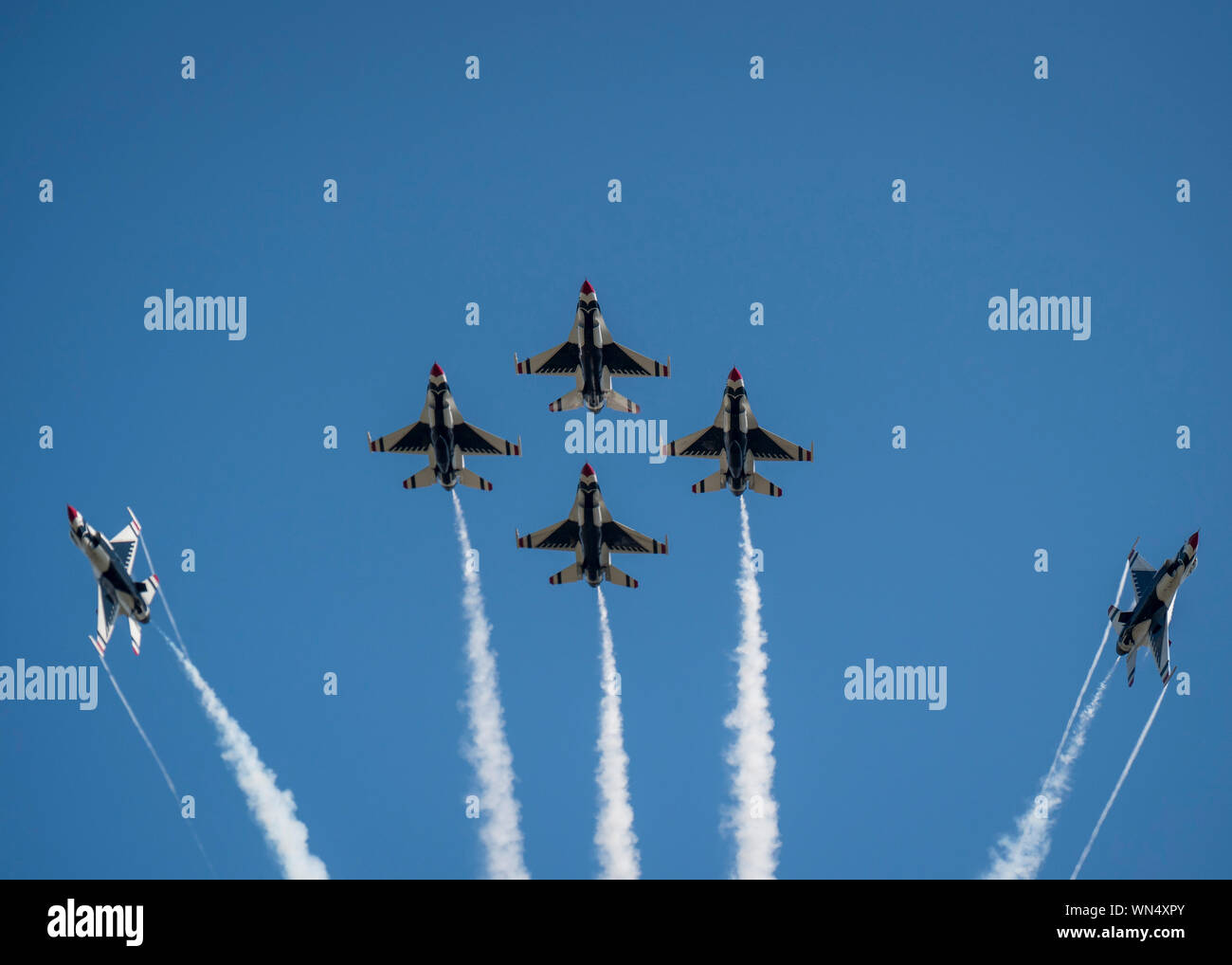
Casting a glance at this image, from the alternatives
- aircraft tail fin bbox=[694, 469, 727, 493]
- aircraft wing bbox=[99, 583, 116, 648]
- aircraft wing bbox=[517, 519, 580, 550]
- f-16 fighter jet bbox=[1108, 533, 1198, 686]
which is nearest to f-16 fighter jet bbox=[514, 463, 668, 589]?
aircraft wing bbox=[517, 519, 580, 550]

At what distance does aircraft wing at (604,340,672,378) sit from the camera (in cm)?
6950

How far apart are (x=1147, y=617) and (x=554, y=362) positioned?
92.3 ft

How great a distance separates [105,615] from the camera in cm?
6844

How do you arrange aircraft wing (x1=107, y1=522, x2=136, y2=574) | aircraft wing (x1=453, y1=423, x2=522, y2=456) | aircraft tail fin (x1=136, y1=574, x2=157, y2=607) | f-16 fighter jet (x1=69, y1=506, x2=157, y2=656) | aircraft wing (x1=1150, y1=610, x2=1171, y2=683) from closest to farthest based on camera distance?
1. f-16 fighter jet (x1=69, y1=506, x2=157, y2=656)
2. aircraft wing (x1=1150, y1=610, x2=1171, y2=683)
3. aircraft tail fin (x1=136, y1=574, x2=157, y2=607)
4. aircraft wing (x1=107, y1=522, x2=136, y2=574)
5. aircraft wing (x1=453, y1=423, x2=522, y2=456)

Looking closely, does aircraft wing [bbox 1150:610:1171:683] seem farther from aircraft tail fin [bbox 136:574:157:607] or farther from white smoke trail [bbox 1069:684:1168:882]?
aircraft tail fin [bbox 136:574:157:607]

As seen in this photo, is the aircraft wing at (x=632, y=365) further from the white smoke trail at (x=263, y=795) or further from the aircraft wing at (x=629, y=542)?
the white smoke trail at (x=263, y=795)

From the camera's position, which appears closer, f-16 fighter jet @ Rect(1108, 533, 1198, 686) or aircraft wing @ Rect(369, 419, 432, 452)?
f-16 fighter jet @ Rect(1108, 533, 1198, 686)

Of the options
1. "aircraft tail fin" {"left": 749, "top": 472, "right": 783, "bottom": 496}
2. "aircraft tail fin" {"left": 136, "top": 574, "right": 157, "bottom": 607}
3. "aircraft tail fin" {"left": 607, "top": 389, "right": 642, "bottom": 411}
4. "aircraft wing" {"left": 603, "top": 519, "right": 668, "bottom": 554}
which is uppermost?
"aircraft tail fin" {"left": 607, "top": 389, "right": 642, "bottom": 411}

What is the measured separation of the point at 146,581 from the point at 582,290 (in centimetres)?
2310

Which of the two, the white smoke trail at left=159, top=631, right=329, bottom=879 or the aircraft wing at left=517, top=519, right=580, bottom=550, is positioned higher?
the aircraft wing at left=517, top=519, right=580, bottom=550

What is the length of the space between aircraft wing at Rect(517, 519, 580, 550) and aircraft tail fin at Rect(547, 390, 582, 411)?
5333mm

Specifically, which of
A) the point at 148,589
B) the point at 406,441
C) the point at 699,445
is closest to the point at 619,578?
the point at 699,445
